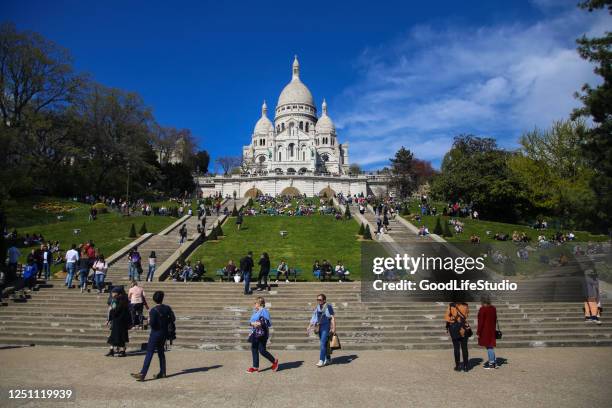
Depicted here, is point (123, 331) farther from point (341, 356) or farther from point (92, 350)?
point (341, 356)

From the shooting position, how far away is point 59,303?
52.4 ft

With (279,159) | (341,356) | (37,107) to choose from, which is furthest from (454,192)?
(279,159)

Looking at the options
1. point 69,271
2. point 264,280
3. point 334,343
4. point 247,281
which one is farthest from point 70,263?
point 334,343

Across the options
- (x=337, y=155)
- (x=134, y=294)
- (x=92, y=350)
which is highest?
(x=337, y=155)

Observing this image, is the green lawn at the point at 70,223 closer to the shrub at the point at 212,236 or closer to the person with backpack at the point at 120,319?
the shrub at the point at 212,236

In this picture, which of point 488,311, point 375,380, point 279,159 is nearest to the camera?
point 375,380

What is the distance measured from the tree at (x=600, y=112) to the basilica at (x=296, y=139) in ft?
278

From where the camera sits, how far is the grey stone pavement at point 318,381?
23.7ft

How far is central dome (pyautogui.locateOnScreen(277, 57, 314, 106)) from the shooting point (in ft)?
416

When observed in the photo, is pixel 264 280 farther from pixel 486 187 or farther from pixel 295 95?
pixel 295 95

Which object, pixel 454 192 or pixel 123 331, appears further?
pixel 454 192

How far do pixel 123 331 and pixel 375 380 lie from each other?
19.8ft

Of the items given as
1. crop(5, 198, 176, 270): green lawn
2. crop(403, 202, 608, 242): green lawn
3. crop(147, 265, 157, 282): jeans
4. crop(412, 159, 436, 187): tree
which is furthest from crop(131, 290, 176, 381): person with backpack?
crop(412, 159, 436, 187): tree

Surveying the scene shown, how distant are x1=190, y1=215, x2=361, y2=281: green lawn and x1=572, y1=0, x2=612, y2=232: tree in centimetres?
1082
